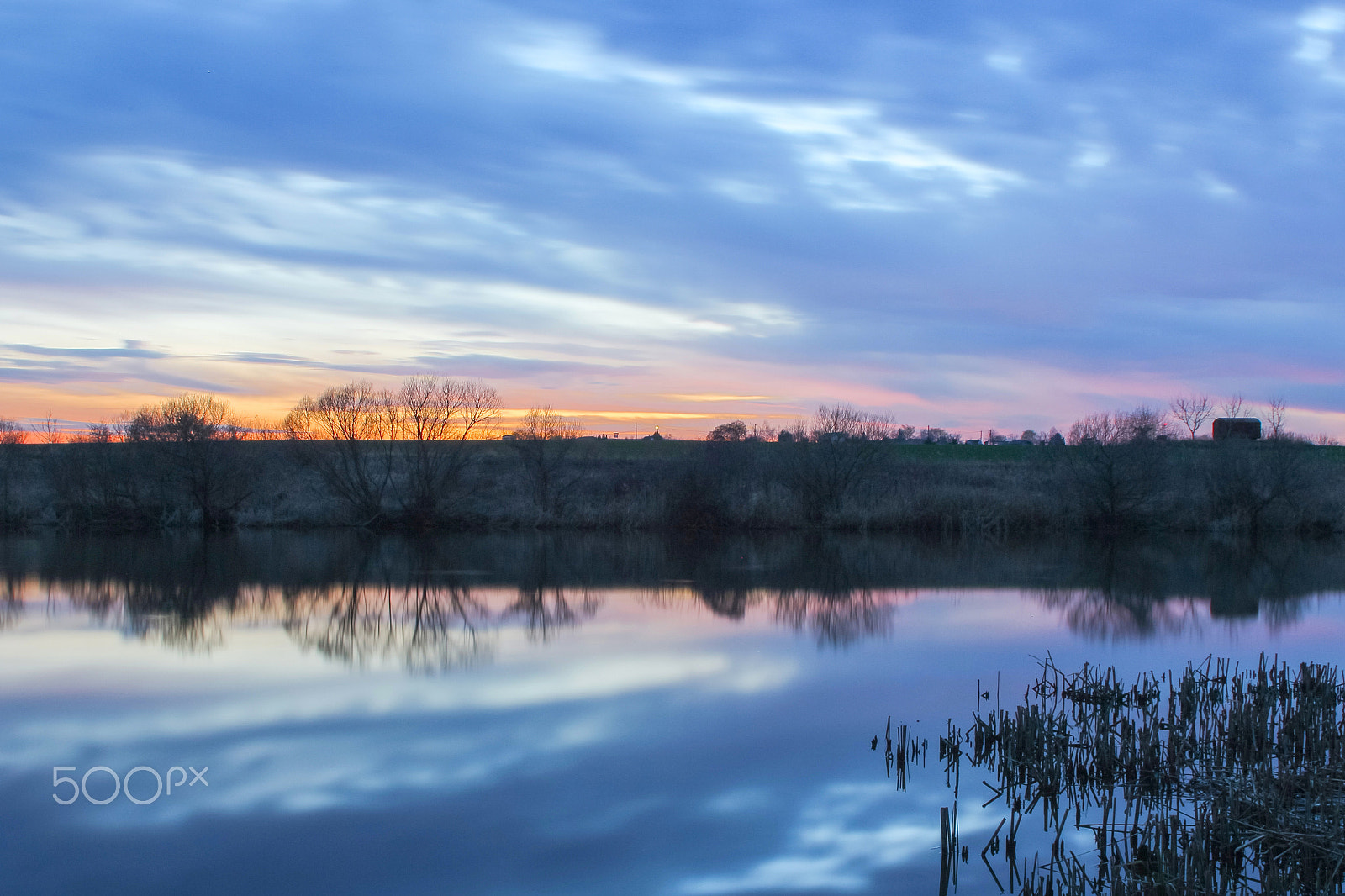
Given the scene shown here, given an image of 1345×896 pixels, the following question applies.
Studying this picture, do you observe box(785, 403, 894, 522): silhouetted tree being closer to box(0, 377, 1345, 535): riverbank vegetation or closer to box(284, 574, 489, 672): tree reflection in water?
box(0, 377, 1345, 535): riverbank vegetation

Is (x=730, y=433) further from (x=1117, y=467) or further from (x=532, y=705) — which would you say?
(x=532, y=705)

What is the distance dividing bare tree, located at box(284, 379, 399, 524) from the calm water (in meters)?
10.2

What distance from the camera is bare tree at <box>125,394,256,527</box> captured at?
1234 inches

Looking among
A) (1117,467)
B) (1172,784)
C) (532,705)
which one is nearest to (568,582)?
(532,705)

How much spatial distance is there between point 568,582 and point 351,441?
594 inches

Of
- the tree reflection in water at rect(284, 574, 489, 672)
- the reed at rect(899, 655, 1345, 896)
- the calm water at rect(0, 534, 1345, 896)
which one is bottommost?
the tree reflection in water at rect(284, 574, 489, 672)

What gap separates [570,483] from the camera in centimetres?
3409

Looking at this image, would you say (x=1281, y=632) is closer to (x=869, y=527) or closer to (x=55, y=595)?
(x=869, y=527)

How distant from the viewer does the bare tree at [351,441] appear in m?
32.2

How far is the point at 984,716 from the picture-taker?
30.6 ft

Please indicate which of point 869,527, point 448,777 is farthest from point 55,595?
point 869,527

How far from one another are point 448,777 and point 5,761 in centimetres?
370

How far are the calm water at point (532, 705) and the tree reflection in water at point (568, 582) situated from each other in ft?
0.41

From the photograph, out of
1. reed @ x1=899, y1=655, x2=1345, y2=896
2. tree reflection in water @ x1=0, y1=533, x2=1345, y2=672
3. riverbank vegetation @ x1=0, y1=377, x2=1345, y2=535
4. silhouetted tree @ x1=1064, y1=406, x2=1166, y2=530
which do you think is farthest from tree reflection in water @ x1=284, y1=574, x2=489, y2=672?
silhouetted tree @ x1=1064, y1=406, x2=1166, y2=530
